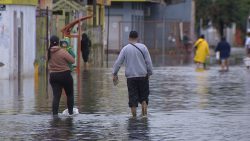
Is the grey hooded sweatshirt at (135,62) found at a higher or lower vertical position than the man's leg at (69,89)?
higher

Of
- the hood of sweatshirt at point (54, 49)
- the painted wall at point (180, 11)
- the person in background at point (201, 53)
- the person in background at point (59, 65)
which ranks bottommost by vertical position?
the person in background at point (201, 53)

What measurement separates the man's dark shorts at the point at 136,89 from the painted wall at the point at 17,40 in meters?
12.5

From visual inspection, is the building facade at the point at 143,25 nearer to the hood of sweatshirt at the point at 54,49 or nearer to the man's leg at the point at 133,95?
the hood of sweatshirt at the point at 54,49

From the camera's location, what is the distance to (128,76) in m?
17.2

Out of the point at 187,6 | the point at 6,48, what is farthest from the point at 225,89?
the point at 187,6

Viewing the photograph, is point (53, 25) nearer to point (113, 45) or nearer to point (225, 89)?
point (225, 89)

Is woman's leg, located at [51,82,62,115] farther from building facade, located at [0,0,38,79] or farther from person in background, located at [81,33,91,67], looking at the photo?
person in background, located at [81,33,91,67]

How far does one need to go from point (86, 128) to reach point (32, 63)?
16.2 m

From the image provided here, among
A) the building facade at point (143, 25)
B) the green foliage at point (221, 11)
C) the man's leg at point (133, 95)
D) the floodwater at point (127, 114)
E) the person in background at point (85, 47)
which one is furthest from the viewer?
the green foliage at point (221, 11)

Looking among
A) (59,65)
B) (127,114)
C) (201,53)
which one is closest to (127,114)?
(127,114)

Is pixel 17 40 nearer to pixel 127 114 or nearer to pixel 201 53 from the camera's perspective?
pixel 201 53

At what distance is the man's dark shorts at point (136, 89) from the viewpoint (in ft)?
56.2

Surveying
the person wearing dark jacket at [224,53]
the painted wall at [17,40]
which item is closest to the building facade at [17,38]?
the painted wall at [17,40]

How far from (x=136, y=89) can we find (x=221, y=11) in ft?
217
